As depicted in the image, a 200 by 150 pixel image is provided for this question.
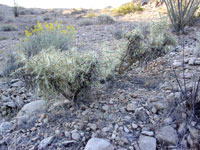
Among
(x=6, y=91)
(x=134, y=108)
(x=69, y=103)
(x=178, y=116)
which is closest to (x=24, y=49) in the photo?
(x=6, y=91)

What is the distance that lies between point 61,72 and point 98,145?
1.02 meters

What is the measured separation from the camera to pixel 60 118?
98.7 inches

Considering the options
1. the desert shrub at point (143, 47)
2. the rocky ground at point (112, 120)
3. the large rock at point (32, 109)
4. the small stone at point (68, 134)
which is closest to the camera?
the rocky ground at point (112, 120)

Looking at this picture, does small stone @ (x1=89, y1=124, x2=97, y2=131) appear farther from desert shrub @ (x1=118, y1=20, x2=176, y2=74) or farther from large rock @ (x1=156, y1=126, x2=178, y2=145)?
desert shrub @ (x1=118, y1=20, x2=176, y2=74)

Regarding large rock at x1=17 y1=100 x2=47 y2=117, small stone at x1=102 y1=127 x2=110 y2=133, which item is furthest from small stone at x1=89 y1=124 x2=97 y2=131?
large rock at x1=17 y1=100 x2=47 y2=117

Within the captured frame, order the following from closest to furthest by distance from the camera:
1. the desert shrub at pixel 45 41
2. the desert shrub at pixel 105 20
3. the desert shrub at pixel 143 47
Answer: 1. the desert shrub at pixel 143 47
2. the desert shrub at pixel 45 41
3. the desert shrub at pixel 105 20

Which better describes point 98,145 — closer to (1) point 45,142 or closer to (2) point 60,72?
(1) point 45,142

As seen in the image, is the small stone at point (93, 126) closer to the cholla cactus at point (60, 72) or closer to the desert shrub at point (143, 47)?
the cholla cactus at point (60, 72)

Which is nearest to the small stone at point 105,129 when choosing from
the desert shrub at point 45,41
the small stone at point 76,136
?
the small stone at point 76,136

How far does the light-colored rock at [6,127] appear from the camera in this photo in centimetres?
247

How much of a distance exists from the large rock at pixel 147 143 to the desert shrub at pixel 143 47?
1.67m

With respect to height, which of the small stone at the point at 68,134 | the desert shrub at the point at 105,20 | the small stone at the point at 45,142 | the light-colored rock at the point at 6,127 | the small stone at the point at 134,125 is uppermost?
the desert shrub at the point at 105,20

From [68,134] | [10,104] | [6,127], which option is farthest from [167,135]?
[10,104]

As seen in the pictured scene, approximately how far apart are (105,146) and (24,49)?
4.01 m
